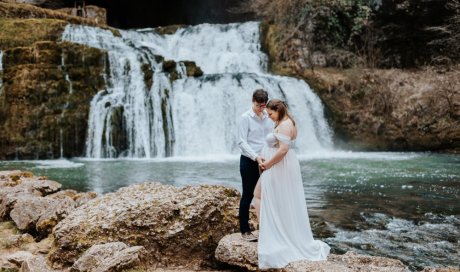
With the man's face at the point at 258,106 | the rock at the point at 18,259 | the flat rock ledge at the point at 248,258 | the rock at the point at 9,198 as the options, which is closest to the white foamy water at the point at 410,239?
the flat rock ledge at the point at 248,258

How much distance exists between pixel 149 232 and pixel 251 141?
1584 millimetres

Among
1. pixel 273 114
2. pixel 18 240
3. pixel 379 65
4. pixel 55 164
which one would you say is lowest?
pixel 55 164

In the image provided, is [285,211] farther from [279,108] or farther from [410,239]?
[410,239]

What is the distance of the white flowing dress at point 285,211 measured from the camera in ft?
14.9

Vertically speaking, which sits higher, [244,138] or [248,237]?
[244,138]

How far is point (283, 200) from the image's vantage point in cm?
463

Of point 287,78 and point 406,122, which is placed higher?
point 287,78

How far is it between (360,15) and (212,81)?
875 cm

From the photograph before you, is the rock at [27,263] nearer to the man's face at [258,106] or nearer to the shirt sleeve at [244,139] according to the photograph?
the shirt sleeve at [244,139]

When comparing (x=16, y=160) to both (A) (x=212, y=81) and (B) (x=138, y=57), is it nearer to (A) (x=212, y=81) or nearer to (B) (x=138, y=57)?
(B) (x=138, y=57)

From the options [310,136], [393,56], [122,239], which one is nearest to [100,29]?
[310,136]

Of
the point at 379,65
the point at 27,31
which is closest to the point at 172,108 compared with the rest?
the point at 27,31

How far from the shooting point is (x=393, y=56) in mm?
23016

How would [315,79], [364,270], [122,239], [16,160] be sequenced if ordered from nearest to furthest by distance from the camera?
1. [364,270]
2. [122,239]
3. [16,160]
4. [315,79]
